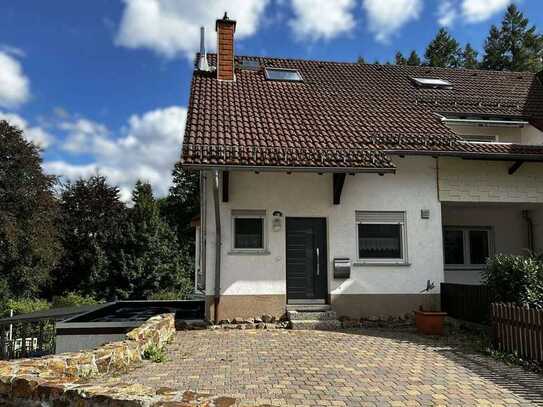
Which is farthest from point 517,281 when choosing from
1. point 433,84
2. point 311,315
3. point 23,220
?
point 23,220

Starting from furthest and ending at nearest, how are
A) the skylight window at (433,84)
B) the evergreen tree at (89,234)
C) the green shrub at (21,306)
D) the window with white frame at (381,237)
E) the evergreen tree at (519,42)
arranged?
the evergreen tree at (519,42) < the evergreen tree at (89,234) < the green shrub at (21,306) < the skylight window at (433,84) < the window with white frame at (381,237)

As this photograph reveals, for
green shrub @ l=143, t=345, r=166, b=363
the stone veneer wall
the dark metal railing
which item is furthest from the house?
the dark metal railing

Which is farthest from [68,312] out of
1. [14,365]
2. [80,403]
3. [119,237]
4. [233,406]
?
[119,237]

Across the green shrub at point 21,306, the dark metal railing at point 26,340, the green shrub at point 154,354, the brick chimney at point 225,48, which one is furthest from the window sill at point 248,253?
the green shrub at point 21,306

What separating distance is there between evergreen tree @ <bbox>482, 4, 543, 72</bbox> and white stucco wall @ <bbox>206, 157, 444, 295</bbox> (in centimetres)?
3496

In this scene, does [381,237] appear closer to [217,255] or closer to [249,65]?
[217,255]

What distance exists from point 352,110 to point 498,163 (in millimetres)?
4162

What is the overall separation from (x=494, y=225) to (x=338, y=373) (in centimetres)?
982

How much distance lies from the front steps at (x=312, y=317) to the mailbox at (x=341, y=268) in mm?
786

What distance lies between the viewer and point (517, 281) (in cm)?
906

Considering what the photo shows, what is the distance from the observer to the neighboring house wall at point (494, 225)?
554 inches

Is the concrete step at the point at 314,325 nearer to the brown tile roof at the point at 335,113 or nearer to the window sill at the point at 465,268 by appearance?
the brown tile roof at the point at 335,113

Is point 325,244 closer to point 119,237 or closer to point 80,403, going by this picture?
point 80,403

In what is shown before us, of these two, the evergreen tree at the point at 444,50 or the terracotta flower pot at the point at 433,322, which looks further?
the evergreen tree at the point at 444,50
